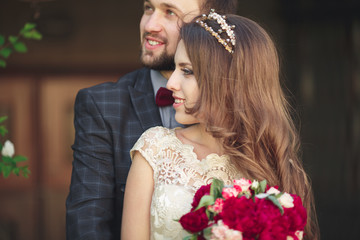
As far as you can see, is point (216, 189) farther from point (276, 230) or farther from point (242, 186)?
point (276, 230)

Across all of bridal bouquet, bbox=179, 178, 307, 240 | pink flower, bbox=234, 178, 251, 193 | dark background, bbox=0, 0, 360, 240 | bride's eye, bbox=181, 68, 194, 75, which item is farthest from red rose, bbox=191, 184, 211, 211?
dark background, bbox=0, 0, 360, 240

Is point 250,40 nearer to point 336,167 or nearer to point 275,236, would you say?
point 275,236

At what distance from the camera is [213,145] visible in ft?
7.86

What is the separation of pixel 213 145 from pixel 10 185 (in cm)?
478

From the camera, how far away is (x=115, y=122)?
2.64 m

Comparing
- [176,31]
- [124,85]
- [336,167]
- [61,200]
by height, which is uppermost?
[176,31]

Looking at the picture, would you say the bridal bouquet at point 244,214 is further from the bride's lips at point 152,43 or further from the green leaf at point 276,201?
the bride's lips at point 152,43

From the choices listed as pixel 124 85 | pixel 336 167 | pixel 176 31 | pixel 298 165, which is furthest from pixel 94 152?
pixel 336 167

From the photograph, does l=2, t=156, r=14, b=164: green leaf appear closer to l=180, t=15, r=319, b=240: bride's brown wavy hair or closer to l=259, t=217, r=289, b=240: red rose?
l=180, t=15, r=319, b=240: bride's brown wavy hair

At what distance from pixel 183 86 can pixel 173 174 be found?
0.39 meters

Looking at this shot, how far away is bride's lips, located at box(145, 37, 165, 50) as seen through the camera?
2826mm

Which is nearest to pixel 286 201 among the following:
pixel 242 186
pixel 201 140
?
pixel 242 186

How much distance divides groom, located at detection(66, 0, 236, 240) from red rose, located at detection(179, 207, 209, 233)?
2.47 feet

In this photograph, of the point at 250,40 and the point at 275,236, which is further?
the point at 250,40
